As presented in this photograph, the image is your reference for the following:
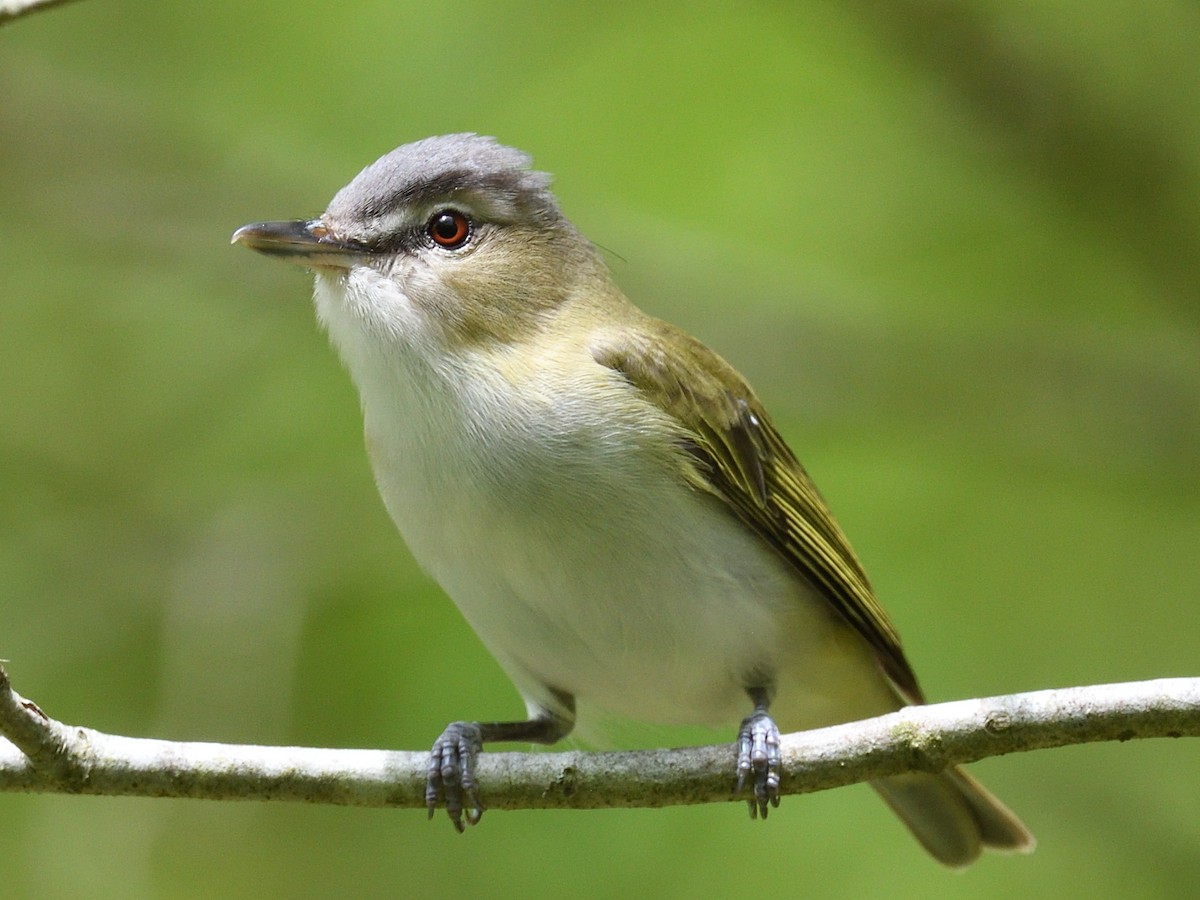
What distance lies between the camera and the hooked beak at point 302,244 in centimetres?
381

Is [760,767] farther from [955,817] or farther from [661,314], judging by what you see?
[661,314]

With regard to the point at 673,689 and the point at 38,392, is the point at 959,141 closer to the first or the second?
the point at 673,689

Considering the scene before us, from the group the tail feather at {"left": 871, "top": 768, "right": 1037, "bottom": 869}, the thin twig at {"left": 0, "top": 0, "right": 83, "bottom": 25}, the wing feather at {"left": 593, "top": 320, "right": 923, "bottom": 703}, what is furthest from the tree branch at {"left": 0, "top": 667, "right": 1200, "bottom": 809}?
the tail feather at {"left": 871, "top": 768, "right": 1037, "bottom": 869}

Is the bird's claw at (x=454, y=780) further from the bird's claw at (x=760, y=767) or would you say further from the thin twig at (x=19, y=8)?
the thin twig at (x=19, y=8)

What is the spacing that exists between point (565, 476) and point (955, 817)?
202cm

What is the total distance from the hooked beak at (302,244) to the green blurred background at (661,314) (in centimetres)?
251

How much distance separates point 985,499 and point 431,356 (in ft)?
13.3

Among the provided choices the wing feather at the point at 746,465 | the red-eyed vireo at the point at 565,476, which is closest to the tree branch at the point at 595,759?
the red-eyed vireo at the point at 565,476

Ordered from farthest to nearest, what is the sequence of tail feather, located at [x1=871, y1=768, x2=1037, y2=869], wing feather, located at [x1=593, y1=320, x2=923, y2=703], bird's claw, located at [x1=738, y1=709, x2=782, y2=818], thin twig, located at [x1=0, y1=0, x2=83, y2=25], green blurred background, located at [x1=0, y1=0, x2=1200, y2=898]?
green blurred background, located at [x1=0, y1=0, x2=1200, y2=898] → tail feather, located at [x1=871, y1=768, x2=1037, y2=869] → wing feather, located at [x1=593, y1=320, x2=923, y2=703] → bird's claw, located at [x1=738, y1=709, x2=782, y2=818] → thin twig, located at [x1=0, y1=0, x2=83, y2=25]

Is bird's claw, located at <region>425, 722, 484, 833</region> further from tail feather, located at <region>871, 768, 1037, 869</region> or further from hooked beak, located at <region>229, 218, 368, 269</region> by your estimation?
tail feather, located at <region>871, 768, 1037, 869</region>

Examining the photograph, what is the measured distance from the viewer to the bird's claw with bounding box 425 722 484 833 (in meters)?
3.46

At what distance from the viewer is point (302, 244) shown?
151 inches

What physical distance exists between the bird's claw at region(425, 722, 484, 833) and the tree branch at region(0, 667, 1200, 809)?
98 mm

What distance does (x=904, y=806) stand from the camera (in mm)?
4691
